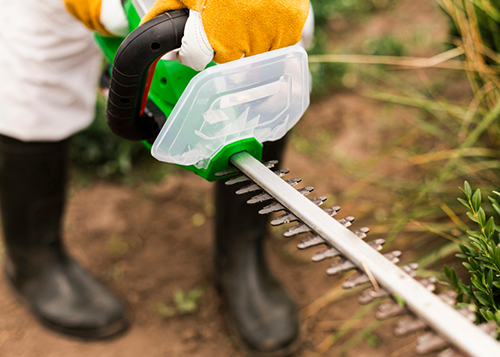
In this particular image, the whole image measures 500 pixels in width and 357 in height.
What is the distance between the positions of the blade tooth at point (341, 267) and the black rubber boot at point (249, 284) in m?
0.60

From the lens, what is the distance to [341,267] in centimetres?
67

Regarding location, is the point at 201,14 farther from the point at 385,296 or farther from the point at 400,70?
the point at 400,70

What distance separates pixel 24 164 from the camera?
3.88 feet

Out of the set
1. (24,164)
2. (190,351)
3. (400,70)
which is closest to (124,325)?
(190,351)

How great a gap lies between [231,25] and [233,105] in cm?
13

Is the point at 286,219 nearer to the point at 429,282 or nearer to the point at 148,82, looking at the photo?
the point at 429,282

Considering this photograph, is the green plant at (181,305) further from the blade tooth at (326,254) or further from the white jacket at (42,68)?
the blade tooth at (326,254)

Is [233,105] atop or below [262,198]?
atop

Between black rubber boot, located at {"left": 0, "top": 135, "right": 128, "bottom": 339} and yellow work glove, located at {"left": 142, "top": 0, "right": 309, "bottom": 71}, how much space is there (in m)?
0.67

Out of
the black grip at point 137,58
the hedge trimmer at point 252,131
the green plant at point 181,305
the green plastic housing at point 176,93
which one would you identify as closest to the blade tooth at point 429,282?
the hedge trimmer at point 252,131

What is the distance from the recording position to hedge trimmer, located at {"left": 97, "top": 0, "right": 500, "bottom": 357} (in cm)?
59

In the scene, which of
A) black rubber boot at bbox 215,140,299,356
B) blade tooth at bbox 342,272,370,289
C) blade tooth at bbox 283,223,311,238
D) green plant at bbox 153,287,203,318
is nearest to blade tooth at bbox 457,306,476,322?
blade tooth at bbox 342,272,370,289

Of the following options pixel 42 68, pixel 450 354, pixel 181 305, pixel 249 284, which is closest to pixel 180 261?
pixel 181 305

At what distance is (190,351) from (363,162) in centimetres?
102
